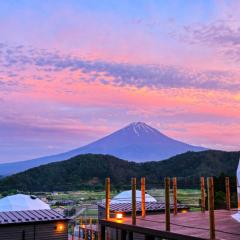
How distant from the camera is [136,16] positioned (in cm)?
1694

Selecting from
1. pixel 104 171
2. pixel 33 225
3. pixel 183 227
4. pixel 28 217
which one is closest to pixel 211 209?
pixel 183 227

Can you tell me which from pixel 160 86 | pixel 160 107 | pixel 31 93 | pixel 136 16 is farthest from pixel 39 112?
pixel 136 16

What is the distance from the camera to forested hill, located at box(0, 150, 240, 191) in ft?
163

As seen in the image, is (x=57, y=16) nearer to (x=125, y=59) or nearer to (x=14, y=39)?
(x=14, y=39)

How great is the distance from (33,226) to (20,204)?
166 inches

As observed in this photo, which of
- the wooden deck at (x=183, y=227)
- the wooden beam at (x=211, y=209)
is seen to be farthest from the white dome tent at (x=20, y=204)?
the wooden beam at (x=211, y=209)

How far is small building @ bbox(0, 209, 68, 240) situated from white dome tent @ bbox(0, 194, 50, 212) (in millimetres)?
2787

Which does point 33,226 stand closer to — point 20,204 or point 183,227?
point 20,204

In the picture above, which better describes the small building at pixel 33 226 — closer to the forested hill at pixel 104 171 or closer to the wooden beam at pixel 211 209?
the wooden beam at pixel 211 209

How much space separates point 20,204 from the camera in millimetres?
21234

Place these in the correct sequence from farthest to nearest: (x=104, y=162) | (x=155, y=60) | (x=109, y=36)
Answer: (x=104, y=162)
(x=155, y=60)
(x=109, y=36)

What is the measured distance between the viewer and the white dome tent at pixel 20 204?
21.0 meters

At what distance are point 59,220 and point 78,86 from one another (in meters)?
8.65

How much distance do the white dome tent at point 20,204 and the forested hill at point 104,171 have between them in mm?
26156
